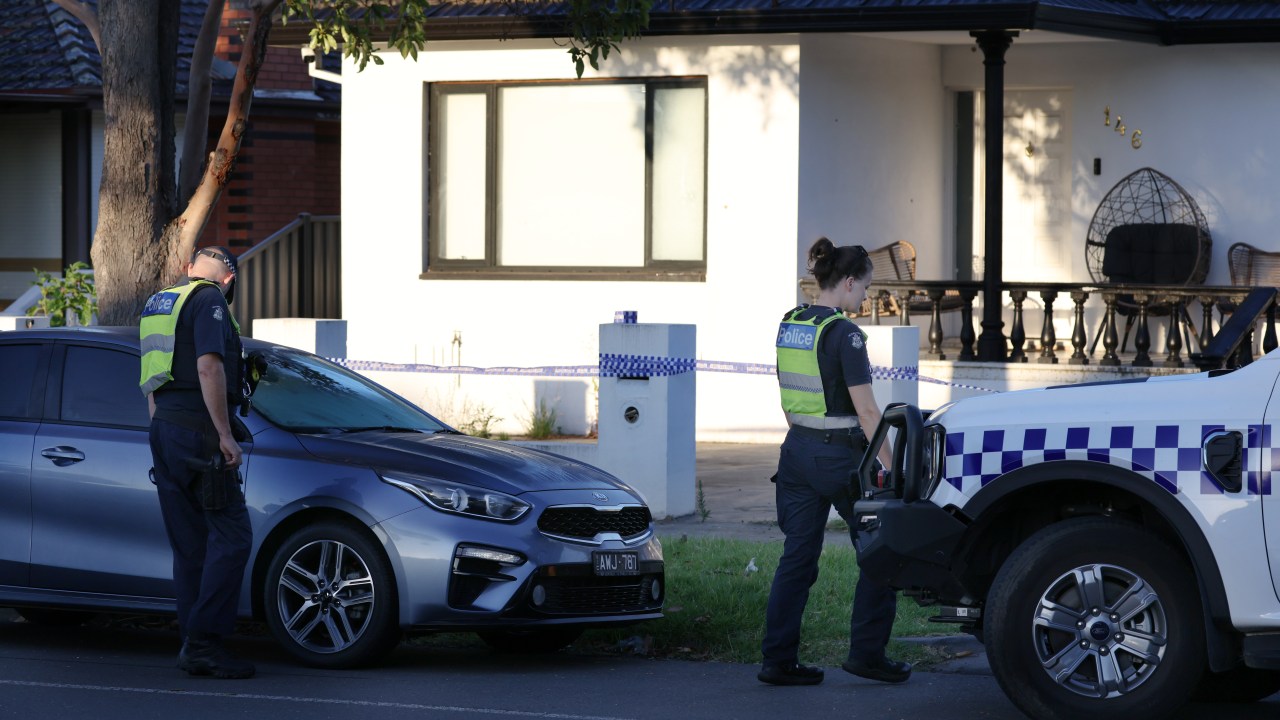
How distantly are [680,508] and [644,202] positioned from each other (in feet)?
15.5

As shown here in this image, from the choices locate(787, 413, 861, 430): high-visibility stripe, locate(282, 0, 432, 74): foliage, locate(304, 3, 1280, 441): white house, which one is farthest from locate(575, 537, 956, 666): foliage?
locate(304, 3, 1280, 441): white house

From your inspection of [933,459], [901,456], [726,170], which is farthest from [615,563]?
[726,170]

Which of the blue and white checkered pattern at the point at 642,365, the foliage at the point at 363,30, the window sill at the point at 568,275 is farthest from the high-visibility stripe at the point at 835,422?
the window sill at the point at 568,275

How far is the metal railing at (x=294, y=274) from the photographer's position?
18.1m

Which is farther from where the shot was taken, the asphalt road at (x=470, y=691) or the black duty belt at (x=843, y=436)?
the black duty belt at (x=843, y=436)

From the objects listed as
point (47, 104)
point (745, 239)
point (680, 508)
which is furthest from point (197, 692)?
point (47, 104)

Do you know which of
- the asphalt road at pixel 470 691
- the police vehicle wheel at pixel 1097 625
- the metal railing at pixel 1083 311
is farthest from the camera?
the metal railing at pixel 1083 311

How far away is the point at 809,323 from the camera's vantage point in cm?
711

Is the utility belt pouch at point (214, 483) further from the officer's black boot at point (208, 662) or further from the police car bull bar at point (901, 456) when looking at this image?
the police car bull bar at point (901, 456)

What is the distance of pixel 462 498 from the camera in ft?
24.1

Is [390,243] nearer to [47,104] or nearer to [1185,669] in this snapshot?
[47,104]

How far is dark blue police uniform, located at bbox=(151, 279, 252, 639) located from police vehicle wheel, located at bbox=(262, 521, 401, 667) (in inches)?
8.1

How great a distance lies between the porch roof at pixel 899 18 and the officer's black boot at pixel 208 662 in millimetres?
8213

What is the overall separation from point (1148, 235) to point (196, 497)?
10.6m
